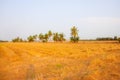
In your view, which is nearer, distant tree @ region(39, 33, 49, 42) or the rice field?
the rice field

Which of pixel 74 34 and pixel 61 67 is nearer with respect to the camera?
pixel 61 67

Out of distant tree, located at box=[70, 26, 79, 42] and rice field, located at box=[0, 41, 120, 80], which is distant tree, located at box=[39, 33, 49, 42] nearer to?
distant tree, located at box=[70, 26, 79, 42]

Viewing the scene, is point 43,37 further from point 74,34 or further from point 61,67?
point 61,67

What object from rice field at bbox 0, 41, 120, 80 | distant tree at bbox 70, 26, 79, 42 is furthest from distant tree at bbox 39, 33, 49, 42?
rice field at bbox 0, 41, 120, 80

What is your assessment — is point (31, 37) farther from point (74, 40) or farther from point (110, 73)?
point (110, 73)

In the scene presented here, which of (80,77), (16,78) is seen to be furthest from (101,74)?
(16,78)

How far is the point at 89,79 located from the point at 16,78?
13.1ft

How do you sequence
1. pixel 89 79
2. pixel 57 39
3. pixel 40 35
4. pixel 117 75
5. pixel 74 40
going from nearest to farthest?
pixel 89 79
pixel 117 75
pixel 74 40
pixel 57 39
pixel 40 35

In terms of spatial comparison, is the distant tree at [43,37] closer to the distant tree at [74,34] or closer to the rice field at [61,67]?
the distant tree at [74,34]

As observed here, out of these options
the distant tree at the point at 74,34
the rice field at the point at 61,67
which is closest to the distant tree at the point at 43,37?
the distant tree at the point at 74,34

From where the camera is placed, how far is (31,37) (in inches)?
5930

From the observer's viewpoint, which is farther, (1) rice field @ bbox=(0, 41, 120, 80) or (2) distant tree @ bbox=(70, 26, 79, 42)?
(2) distant tree @ bbox=(70, 26, 79, 42)

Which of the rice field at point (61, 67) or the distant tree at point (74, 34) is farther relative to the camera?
the distant tree at point (74, 34)

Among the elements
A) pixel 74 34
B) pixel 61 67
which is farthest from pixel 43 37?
pixel 61 67
